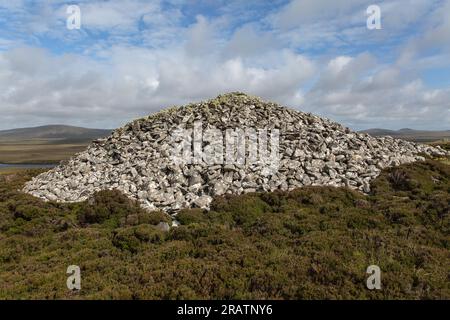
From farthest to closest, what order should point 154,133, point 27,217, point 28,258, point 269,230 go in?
point 154,133
point 27,217
point 269,230
point 28,258

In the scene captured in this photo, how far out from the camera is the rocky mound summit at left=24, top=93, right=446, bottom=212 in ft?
73.6

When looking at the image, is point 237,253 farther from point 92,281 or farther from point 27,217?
point 27,217

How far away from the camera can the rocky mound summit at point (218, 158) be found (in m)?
22.4

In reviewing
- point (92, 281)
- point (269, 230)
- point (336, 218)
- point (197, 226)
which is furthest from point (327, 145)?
point (92, 281)

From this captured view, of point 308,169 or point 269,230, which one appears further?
point 308,169

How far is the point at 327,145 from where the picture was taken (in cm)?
2705

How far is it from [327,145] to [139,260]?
1904 cm

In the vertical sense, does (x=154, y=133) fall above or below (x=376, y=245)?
above

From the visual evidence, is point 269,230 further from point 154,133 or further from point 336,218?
point 154,133

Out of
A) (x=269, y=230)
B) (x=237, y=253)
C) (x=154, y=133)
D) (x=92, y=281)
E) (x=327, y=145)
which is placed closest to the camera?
(x=92, y=281)

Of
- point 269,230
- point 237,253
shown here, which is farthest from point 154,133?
point 237,253

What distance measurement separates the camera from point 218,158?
2484cm

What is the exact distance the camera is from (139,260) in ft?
42.9

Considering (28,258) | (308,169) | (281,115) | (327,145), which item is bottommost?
(28,258)
